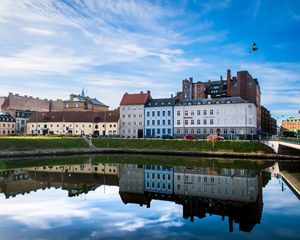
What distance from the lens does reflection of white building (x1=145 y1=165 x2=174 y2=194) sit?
27.5 meters

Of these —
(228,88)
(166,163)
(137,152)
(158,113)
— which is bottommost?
(166,163)

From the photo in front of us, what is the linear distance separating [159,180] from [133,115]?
182 feet

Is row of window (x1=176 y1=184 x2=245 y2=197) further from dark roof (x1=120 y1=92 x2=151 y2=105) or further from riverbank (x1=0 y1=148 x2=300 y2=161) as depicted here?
dark roof (x1=120 y1=92 x2=151 y2=105)

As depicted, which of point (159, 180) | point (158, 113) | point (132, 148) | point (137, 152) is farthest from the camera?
point (158, 113)

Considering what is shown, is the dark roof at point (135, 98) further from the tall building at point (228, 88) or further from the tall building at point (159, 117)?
the tall building at point (228, 88)

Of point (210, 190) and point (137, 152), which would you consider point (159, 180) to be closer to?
point (210, 190)

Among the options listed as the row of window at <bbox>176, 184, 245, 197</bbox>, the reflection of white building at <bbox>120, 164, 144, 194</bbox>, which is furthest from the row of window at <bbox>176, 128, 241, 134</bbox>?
the row of window at <bbox>176, 184, 245, 197</bbox>

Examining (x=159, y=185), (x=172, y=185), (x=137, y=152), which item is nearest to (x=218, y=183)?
(x=172, y=185)

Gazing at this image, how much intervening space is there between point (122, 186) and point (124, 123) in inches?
2323

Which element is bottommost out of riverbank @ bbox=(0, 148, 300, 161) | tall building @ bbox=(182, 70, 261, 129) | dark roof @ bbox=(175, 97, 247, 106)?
riverbank @ bbox=(0, 148, 300, 161)

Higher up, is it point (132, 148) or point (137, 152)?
point (132, 148)

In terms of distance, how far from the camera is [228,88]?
91.2 metres

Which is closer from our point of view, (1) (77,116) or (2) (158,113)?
(2) (158,113)

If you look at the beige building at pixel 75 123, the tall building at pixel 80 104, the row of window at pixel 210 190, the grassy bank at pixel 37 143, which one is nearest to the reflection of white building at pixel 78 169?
the row of window at pixel 210 190
